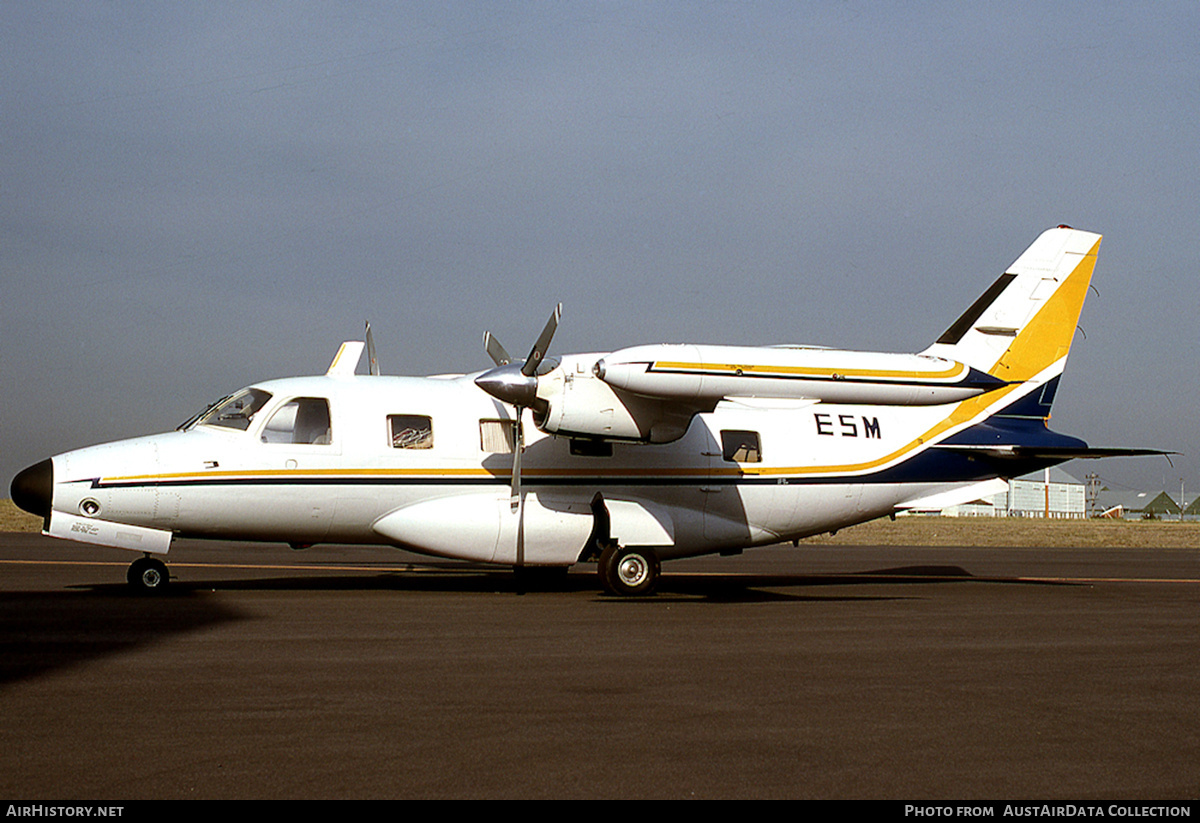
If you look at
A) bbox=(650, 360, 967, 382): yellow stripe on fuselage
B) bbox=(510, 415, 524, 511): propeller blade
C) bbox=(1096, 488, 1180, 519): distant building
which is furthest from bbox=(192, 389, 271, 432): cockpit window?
bbox=(1096, 488, 1180, 519): distant building

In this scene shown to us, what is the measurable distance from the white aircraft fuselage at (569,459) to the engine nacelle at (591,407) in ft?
0.07

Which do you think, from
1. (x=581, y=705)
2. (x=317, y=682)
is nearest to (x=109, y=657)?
(x=317, y=682)

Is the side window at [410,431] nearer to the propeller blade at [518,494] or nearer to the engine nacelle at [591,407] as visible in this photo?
the propeller blade at [518,494]

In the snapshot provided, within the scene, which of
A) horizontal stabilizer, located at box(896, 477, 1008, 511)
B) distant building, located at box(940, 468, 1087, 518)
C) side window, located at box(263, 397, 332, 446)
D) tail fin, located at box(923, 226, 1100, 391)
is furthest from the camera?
distant building, located at box(940, 468, 1087, 518)

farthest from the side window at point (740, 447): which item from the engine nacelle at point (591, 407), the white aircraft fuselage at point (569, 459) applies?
the engine nacelle at point (591, 407)

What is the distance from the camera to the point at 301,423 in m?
15.0

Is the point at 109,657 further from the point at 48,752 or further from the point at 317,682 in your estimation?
the point at 48,752

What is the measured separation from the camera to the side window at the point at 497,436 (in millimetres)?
15641

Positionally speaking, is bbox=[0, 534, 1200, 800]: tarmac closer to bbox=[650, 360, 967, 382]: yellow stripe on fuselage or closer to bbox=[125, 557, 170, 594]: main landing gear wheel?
bbox=[125, 557, 170, 594]: main landing gear wheel

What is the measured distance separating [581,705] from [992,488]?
12.9 metres

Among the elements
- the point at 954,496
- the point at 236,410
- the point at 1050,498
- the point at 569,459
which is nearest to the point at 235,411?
the point at 236,410

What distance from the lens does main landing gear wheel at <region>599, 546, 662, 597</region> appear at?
50.0 feet

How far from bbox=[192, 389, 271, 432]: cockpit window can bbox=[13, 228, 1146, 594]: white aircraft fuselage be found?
1.2 inches

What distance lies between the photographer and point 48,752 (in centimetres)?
540
